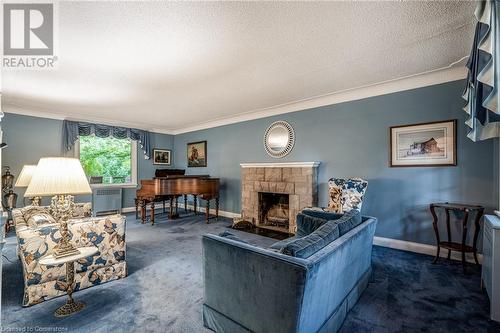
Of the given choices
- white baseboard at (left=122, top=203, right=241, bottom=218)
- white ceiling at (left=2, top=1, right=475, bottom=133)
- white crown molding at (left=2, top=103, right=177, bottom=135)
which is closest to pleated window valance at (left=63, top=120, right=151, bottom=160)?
white crown molding at (left=2, top=103, right=177, bottom=135)

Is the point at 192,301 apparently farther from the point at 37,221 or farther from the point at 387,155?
the point at 387,155

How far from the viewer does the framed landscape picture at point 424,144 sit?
3.28 meters

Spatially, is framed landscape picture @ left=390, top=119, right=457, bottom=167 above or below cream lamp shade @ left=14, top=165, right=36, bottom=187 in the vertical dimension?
above

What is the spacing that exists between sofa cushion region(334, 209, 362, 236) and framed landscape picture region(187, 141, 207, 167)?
4.83m

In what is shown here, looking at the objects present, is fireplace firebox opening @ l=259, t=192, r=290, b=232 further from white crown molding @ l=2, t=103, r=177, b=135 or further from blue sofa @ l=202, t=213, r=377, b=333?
white crown molding @ l=2, t=103, r=177, b=135

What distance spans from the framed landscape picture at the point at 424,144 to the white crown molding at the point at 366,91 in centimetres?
59

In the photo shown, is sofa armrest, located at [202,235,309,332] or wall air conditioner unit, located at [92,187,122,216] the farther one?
wall air conditioner unit, located at [92,187,122,216]

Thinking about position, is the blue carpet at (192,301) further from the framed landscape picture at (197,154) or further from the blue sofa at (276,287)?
the framed landscape picture at (197,154)

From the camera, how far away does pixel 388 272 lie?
2889mm

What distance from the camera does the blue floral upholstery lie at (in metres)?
3.69

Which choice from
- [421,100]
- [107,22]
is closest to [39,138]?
[107,22]

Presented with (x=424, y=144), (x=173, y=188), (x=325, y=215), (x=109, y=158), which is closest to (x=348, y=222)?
(x=325, y=215)

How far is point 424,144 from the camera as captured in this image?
347 centimetres

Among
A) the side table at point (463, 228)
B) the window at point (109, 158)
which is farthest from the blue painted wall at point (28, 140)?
the side table at point (463, 228)
